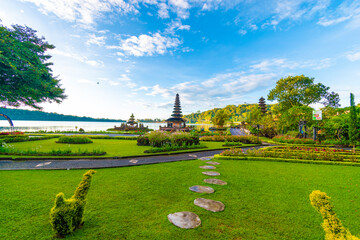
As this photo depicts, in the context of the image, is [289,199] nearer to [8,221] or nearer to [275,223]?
[275,223]

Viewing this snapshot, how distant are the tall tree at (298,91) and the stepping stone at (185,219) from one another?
1368 inches

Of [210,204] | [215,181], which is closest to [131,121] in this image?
[215,181]

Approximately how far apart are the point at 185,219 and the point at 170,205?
61cm

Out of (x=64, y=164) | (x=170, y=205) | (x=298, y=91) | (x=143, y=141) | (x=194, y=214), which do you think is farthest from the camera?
(x=298, y=91)

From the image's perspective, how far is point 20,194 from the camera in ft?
11.6

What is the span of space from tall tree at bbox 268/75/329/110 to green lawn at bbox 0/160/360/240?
29.6 metres

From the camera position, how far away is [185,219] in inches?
108

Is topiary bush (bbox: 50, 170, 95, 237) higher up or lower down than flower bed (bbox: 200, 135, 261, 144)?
higher up

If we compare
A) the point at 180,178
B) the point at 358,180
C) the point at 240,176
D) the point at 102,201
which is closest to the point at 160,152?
the point at 180,178

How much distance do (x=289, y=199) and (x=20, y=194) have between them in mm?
6870

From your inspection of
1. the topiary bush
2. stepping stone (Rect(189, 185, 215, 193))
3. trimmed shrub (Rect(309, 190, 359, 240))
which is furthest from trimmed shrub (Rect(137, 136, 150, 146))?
trimmed shrub (Rect(309, 190, 359, 240))

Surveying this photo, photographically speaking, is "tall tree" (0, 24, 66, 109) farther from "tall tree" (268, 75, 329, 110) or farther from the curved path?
"tall tree" (268, 75, 329, 110)

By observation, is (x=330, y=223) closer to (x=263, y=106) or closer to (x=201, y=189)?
(x=201, y=189)

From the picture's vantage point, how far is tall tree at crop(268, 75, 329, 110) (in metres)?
27.7
